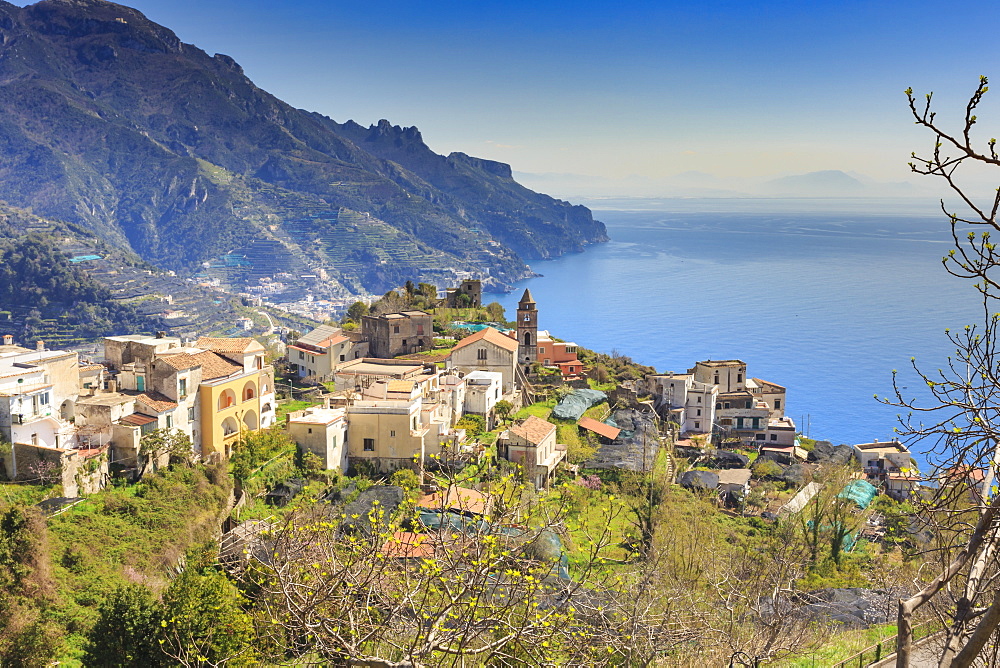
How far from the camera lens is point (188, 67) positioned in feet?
593

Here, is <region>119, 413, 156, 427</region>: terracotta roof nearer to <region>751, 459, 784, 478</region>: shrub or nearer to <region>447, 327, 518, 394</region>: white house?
<region>447, 327, 518, 394</region>: white house

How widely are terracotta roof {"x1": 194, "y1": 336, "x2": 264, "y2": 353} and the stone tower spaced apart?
1357 centimetres

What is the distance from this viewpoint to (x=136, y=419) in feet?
53.0

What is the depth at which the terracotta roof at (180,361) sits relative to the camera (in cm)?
1725

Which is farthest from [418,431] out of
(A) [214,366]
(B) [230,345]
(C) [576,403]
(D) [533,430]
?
(C) [576,403]

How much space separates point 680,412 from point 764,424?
11.7ft

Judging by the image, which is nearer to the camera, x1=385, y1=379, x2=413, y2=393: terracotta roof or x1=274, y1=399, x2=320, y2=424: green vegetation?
x1=385, y1=379, x2=413, y2=393: terracotta roof

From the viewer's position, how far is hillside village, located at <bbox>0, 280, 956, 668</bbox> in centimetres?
1526

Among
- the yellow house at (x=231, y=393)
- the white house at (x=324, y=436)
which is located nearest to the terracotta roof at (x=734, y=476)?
the white house at (x=324, y=436)

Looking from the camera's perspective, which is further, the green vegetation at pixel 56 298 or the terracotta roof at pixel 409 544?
the green vegetation at pixel 56 298

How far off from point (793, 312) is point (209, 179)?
111480mm

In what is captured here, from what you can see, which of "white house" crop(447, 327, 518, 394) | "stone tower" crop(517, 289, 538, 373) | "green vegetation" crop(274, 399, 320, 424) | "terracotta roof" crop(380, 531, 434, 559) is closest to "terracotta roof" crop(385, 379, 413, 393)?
"green vegetation" crop(274, 399, 320, 424)

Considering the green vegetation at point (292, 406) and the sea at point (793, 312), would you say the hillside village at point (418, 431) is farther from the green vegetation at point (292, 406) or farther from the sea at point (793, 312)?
the sea at point (793, 312)

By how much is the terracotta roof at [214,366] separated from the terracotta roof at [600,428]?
1196 centimetres
